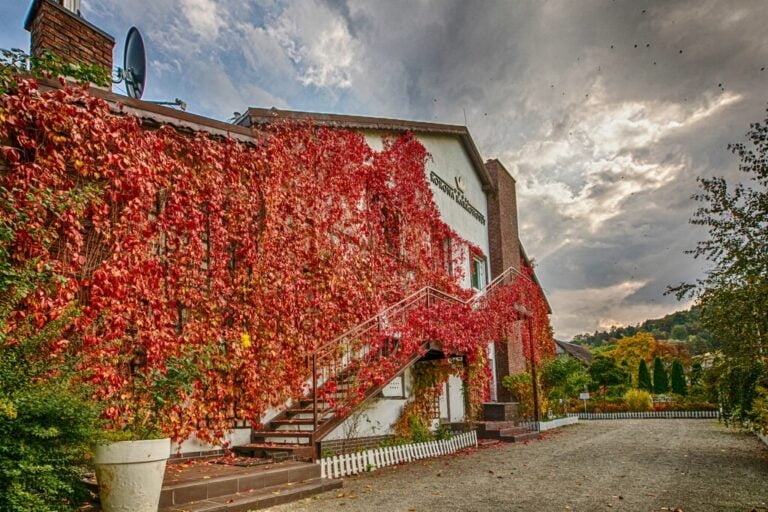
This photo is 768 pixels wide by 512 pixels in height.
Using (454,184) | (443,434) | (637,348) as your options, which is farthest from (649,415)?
(637,348)

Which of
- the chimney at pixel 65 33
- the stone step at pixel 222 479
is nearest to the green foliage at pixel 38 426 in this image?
the stone step at pixel 222 479

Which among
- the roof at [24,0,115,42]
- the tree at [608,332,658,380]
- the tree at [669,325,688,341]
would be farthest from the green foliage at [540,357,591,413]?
the tree at [669,325,688,341]

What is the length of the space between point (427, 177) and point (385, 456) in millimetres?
8017

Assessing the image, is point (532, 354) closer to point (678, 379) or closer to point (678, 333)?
point (678, 379)

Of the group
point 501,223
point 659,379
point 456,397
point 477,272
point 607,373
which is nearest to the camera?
point 456,397

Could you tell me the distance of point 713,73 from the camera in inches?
392

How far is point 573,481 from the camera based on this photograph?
7.55m

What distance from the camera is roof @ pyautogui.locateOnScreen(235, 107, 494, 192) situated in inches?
384

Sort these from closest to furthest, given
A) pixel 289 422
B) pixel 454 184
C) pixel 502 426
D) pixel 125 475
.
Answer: pixel 125 475 → pixel 289 422 → pixel 502 426 → pixel 454 184

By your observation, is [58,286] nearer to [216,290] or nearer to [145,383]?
[145,383]

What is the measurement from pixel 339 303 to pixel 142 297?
3.92 meters

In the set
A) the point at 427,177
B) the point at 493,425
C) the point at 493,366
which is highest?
the point at 427,177

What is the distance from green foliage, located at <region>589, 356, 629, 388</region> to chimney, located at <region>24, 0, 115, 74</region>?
1231 inches

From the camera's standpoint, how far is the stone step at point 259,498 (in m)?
5.39
